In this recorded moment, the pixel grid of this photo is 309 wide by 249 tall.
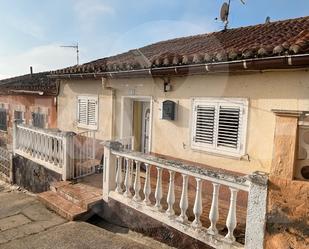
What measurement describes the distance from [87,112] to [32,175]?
3.25 meters

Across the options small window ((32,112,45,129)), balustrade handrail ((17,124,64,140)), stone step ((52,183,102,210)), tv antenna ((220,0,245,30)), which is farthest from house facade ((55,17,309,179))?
small window ((32,112,45,129))

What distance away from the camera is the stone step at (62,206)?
6117mm

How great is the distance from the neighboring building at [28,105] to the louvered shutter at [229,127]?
902 centimetres

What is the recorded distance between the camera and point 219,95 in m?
6.89

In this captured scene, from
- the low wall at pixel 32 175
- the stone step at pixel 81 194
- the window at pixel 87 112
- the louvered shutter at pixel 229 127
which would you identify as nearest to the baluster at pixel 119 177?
the stone step at pixel 81 194

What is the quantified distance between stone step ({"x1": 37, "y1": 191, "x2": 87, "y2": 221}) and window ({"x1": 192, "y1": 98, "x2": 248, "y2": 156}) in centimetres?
359

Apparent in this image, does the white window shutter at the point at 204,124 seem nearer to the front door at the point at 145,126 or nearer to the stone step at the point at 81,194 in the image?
the front door at the point at 145,126

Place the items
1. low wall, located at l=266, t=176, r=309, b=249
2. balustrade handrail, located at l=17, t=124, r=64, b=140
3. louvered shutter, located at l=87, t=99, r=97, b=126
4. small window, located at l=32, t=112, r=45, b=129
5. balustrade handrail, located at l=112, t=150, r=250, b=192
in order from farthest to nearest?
small window, located at l=32, t=112, r=45, b=129, louvered shutter, located at l=87, t=99, r=97, b=126, balustrade handrail, located at l=17, t=124, r=64, b=140, balustrade handrail, located at l=112, t=150, r=250, b=192, low wall, located at l=266, t=176, r=309, b=249

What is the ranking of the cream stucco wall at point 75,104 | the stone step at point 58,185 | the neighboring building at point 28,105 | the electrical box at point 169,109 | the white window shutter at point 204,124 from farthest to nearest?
the neighboring building at point 28,105 < the cream stucco wall at point 75,104 < the electrical box at point 169,109 < the stone step at point 58,185 < the white window shutter at point 204,124

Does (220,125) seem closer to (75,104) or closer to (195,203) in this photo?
(195,203)

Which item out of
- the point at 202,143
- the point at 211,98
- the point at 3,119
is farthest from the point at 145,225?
the point at 3,119

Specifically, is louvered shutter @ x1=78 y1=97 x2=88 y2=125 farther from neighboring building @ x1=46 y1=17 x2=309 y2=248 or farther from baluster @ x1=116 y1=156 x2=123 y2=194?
baluster @ x1=116 y1=156 x2=123 y2=194

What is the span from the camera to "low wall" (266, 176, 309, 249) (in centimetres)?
319

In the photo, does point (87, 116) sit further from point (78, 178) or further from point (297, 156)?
point (297, 156)
